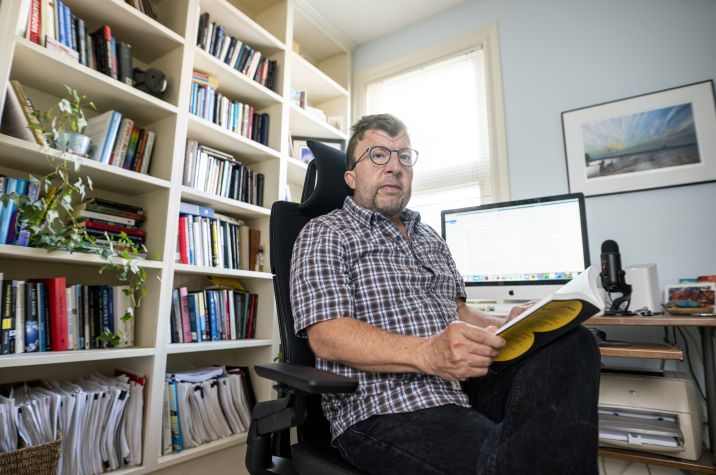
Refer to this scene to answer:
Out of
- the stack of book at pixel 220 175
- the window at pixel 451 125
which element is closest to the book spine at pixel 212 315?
the stack of book at pixel 220 175

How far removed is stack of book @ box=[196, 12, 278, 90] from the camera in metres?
2.01

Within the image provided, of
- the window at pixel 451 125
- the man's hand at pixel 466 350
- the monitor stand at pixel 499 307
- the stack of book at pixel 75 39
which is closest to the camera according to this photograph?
the man's hand at pixel 466 350

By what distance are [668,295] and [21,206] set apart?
2.43 meters

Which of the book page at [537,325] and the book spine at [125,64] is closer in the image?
the book page at [537,325]

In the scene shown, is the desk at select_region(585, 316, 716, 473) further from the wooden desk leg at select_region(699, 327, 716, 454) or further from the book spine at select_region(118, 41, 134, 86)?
the book spine at select_region(118, 41, 134, 86)

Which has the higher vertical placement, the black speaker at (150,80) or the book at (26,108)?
the black speaker at (150,80)

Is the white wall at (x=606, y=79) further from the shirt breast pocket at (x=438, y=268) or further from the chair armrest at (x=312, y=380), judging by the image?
the chair armrest at (x=312, y=380)

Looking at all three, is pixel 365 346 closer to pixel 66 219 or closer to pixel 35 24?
pixel 66 219

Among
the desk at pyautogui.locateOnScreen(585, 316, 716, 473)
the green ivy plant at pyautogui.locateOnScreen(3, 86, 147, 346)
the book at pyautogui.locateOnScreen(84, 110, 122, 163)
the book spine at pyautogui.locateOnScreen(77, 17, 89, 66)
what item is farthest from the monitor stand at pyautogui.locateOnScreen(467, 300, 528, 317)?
the book spine at pyautogui.locateOnScreen(77, 17, 89, 66)

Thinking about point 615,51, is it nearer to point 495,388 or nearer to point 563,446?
point 495,388

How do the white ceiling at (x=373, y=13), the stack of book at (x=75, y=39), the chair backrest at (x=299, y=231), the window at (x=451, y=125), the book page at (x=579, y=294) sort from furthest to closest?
the white ceiling at (x=373, y=13)
the window at (x=451, y=125)
the stack of book at (x=75, y=39)
the chair backrest at (x=299, y=231)
the book page at (x=579, y=294)

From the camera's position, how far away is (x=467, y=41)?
101 inches

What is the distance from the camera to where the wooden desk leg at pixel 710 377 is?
1.34m

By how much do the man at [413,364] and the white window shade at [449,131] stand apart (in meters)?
1.33
